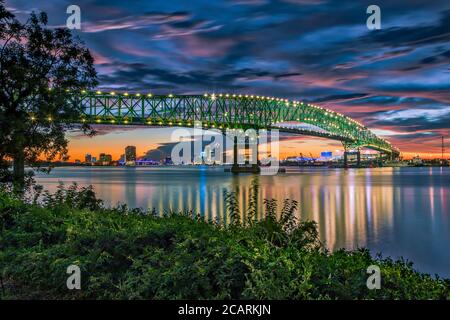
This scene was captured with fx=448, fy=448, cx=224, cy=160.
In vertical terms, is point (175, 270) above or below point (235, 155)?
below

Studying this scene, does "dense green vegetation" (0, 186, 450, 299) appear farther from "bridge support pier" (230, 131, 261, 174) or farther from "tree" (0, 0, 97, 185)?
"bridge support pier" (230, 131, 261, 174)

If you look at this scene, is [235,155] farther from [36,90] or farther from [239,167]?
[36,90]

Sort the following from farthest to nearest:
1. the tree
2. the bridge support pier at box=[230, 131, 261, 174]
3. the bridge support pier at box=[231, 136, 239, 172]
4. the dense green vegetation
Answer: the bridge support pier at box=[230, 131, 261, 174] → the bridge support pier at box=[231, 136, 239, 172] → the tree → the dense green vegetation

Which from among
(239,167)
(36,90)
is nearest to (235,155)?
(239,167)

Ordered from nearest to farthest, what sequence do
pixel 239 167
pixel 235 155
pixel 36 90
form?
pixel 36 90 → pixel 235 155 → pixel 239 167

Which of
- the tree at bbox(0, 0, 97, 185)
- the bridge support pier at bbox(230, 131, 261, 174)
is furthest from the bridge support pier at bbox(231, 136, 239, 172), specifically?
the tree at bbox(0, 0, 97, 185)

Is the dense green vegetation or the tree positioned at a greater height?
the tree

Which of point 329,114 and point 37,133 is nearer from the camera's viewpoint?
point 37,133

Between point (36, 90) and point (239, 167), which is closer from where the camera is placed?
point (36, 90)

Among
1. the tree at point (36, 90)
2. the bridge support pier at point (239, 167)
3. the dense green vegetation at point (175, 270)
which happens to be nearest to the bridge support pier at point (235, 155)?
the bridge support pier at point (239, 167)
